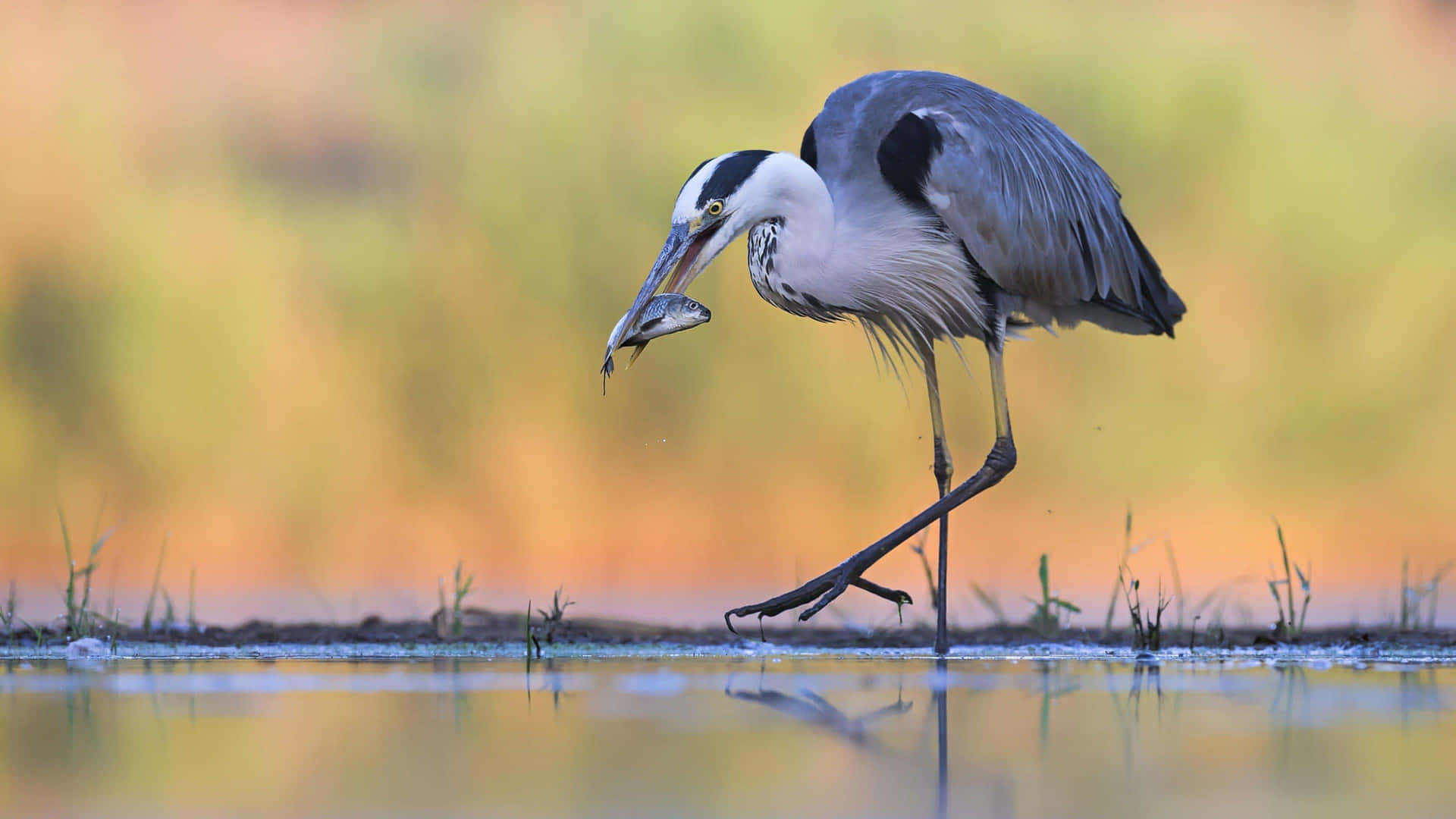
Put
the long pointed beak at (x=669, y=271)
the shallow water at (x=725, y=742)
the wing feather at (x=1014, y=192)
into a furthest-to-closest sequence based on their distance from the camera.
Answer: the wing feather at (x=1014, y=192) < the long pointed beak at (x=669, y=271) < the shallow water at (x=725, y=742)

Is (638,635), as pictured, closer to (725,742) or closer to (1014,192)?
(1014,192)

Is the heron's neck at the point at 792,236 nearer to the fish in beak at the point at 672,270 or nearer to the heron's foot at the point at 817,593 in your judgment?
the fish in beak at the point at 672,270

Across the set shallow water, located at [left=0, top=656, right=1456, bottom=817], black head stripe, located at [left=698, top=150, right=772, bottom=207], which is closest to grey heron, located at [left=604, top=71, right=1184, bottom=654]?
black head stripe, located at [left=698, top=150, right=772, bottom=207]

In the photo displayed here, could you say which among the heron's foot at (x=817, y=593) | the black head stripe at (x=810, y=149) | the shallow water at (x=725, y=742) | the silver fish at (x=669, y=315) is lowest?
the shallow water at (x=725, y=742)

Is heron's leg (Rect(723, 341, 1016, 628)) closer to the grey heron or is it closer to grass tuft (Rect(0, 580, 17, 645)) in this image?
the grey heron

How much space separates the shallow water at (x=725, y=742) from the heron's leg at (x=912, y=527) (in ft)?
1.26

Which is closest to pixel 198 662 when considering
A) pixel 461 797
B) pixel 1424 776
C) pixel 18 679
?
pixel 18 679

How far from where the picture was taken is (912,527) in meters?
5.14

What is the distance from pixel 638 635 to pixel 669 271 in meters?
1.89

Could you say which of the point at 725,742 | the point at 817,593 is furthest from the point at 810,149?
the point at 725,742

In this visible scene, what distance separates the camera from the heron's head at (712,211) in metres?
4.77

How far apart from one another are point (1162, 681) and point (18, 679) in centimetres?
309

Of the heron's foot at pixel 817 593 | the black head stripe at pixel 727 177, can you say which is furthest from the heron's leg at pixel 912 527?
the black head stripe at pixel 727 177

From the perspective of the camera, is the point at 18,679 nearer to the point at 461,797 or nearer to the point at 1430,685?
the point at 461,797
